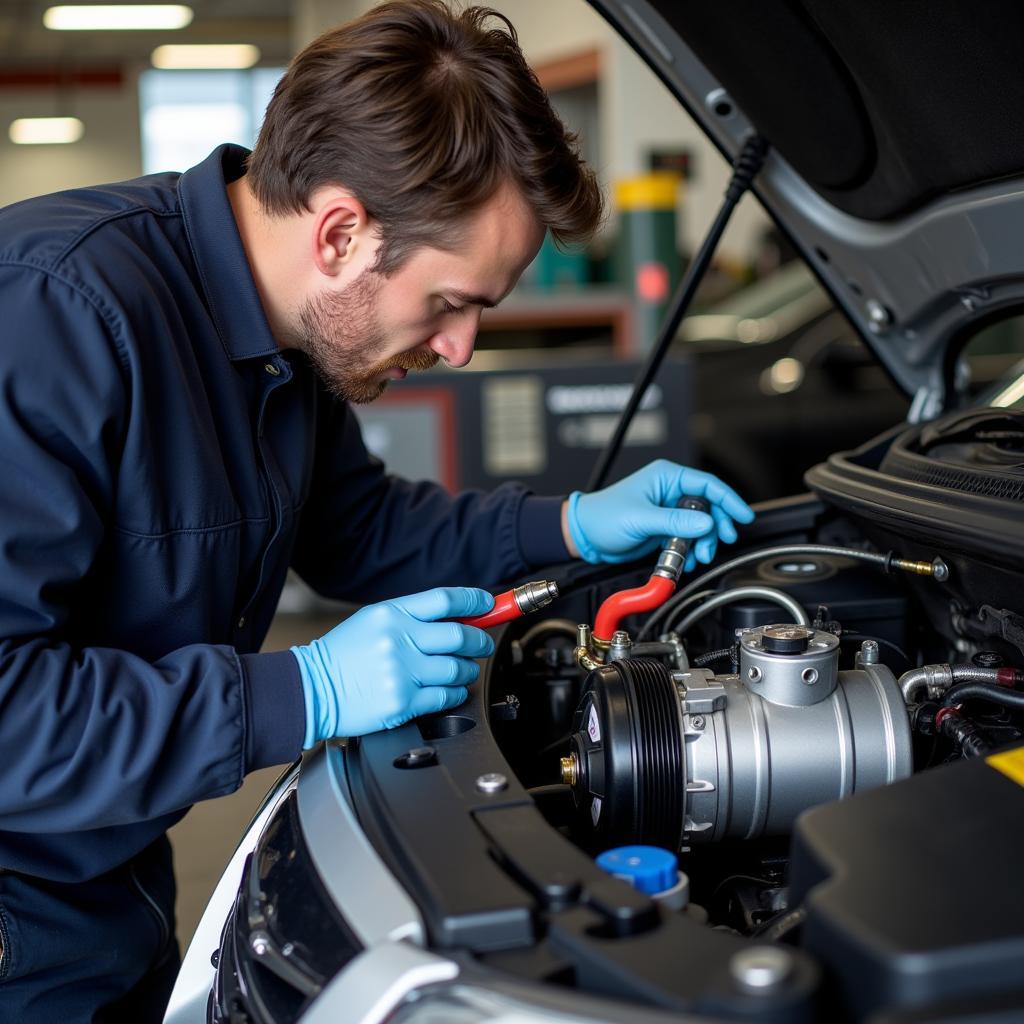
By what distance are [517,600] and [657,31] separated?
2.54ft

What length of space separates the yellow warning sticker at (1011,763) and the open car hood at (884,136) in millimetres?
629

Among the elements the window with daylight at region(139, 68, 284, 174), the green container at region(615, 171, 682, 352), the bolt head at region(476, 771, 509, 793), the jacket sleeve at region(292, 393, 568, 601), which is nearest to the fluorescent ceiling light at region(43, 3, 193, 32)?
the window with daylight at region(139, 68, 284, 174)

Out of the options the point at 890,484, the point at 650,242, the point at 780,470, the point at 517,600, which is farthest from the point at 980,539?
the point at 650,242

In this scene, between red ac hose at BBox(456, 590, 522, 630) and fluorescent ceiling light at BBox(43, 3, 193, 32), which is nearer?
red ac hose at BBox(456, 590, 522, 630)

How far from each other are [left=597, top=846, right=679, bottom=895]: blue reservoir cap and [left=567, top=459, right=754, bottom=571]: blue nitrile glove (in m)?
0.65

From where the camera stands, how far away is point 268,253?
4.30 feet

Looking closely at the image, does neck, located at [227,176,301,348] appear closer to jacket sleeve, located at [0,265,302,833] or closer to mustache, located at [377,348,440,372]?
mustache, located at [377,348,440,372]

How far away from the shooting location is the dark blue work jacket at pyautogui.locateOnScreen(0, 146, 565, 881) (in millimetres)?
1011

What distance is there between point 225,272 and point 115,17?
967cm

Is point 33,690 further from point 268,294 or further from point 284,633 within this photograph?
point 284,633

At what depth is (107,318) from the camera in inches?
42.9

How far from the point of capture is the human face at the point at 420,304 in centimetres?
125

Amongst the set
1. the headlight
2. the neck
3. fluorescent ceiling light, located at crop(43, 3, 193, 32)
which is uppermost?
fluorescent ceiling light, located at crop(43, 3, 193, 32)

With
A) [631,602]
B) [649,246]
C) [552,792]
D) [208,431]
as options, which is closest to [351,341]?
[208,431]
